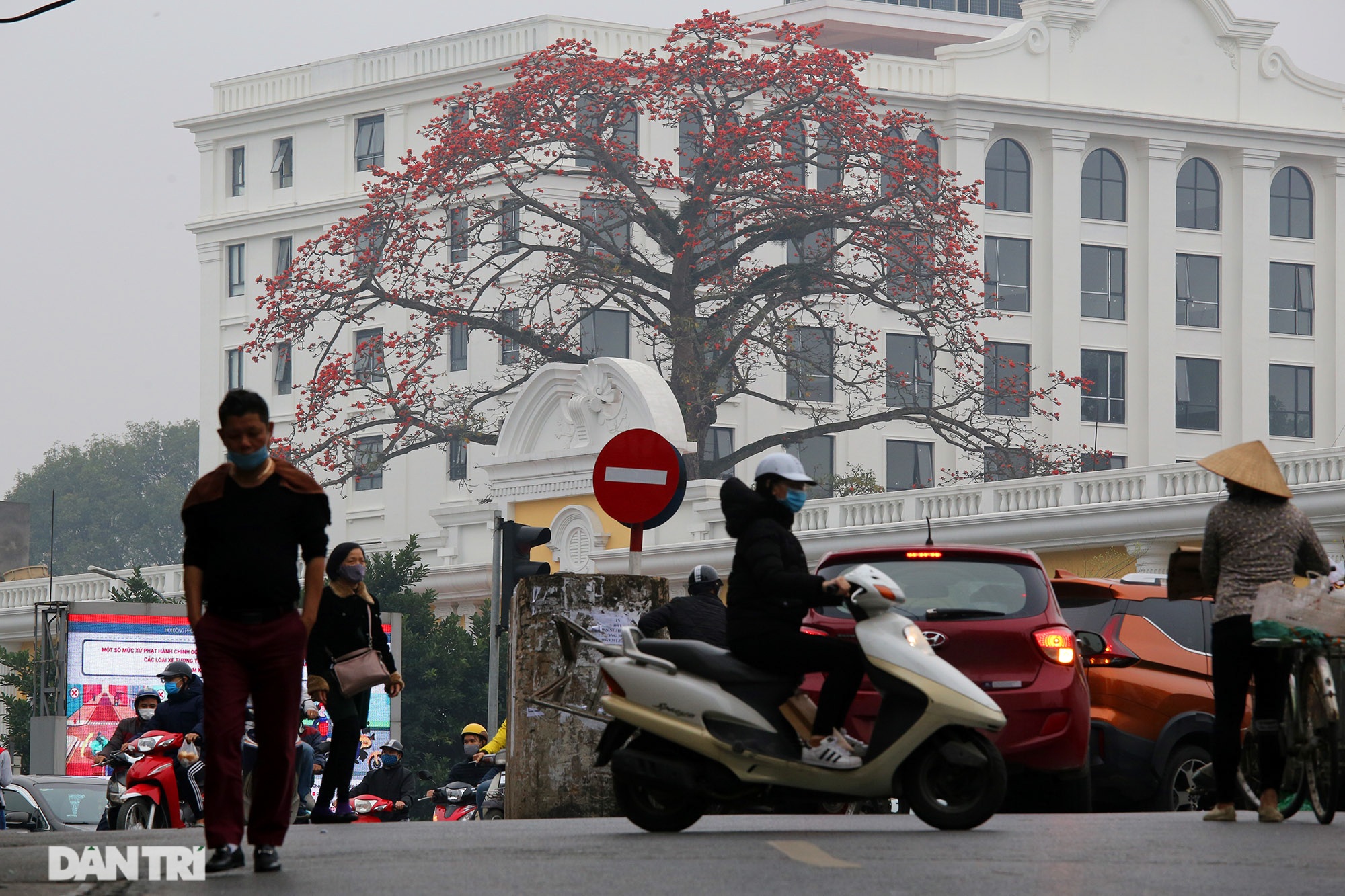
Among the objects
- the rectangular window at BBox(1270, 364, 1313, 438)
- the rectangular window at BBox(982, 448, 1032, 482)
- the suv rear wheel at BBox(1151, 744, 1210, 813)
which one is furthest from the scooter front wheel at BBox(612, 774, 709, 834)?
the rectangular window at BBox(1270, 364, 1313, 438)

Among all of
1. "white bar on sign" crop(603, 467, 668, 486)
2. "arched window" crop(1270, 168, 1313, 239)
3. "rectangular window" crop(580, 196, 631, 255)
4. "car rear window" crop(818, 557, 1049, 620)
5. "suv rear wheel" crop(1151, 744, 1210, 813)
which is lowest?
"suv rear wheel" crop(1151, 744, 1210, 813)

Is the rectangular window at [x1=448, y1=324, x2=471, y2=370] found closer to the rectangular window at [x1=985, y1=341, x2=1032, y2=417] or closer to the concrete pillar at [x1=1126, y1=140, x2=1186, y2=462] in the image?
the rectangular window at [x1=985, y1=341, x2=1032, y2=417]

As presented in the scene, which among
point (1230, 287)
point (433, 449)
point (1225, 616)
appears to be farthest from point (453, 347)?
point (1225, 616)

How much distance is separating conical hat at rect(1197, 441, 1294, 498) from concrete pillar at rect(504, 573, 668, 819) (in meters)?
4.55

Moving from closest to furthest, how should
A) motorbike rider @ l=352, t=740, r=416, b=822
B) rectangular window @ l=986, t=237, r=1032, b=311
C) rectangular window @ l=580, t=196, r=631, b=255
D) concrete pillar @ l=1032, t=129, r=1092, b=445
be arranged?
1. motorbike rider @ l=352, t=740, r=416, b=822
2. rectangular window @ l=580, t=196, r=631, b=255
3. rectangular window @ l=986, t=237, r=1032, b=311
4. concrete pillar @ l=1032, t=129, r=1092, b=445

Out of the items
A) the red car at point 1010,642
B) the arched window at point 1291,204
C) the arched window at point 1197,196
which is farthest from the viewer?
the arched window at point 1291,204

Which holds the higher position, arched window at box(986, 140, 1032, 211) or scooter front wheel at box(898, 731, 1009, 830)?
arched window at box(986, 140, 1032, 211)

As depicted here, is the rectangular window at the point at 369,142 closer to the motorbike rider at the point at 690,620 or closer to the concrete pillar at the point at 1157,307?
the concrete pillar at the point at 1157,307

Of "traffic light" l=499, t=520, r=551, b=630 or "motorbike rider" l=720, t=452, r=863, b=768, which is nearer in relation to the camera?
"motorbike rider" l=720, t=452, r=863, b=768

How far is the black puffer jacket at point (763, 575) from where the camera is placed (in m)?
11.1

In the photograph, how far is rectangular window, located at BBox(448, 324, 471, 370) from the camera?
228ft

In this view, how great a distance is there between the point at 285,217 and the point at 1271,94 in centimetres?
2759

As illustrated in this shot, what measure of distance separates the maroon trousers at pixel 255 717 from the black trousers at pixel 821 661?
235 centimetres

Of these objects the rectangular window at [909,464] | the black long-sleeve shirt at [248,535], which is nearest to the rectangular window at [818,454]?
the rectangular window at [909,464]
